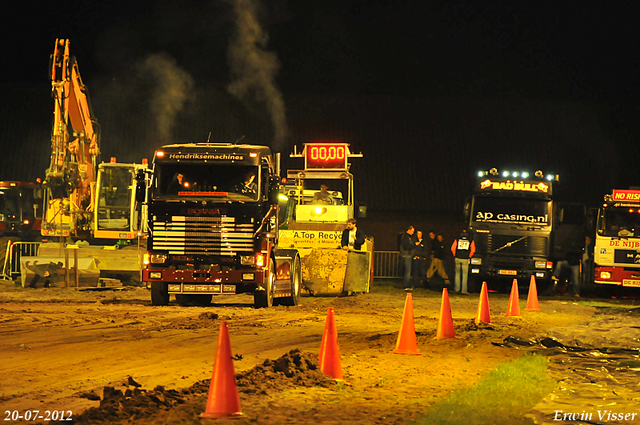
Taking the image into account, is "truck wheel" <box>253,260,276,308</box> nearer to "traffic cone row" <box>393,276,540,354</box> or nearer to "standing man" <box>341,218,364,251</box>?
"standing man" <box>341,218,364,251</box>

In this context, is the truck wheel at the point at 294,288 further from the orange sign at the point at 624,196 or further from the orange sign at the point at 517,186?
the orange sign at the point at 624,196

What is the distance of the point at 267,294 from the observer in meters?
16.9

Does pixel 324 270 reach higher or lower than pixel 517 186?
lower

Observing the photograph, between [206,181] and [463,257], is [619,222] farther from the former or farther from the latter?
[206,181]

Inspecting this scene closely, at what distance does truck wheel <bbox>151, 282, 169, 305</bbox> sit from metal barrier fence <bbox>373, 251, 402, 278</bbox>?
13.4 meters

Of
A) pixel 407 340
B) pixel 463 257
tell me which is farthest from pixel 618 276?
pixel 407 340

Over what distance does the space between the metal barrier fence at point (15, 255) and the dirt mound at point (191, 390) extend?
59.0ft

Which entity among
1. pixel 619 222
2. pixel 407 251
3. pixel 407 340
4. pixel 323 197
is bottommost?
pixel 407 340

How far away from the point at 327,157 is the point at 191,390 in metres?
16.3

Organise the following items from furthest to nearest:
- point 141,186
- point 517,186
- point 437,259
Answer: point 437,259
point 517,186
point 141,186

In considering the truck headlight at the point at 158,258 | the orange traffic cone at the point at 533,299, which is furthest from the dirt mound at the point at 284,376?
the orange traffic cone at the point at 533,299

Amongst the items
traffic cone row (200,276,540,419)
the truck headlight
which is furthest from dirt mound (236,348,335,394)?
the truck headlight

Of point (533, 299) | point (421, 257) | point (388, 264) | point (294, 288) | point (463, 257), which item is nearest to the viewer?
point (294, 288)

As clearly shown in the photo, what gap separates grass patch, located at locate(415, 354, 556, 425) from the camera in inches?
285
